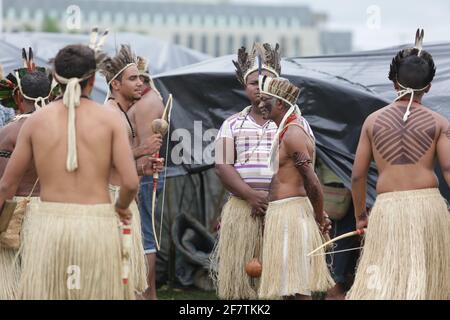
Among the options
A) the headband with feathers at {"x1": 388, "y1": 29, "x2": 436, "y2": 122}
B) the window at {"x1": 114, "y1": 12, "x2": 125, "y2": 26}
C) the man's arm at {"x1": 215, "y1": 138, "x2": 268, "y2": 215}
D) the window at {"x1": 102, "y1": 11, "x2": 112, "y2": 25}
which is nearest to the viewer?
the headband with feathers at {"x1": 388, "y1": 29, "x2": 436, "y2": 122}

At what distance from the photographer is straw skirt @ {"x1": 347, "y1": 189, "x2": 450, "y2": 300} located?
20.7 ft

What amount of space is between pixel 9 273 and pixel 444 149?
9.81 feet

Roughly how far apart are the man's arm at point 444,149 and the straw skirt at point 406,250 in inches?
5.9

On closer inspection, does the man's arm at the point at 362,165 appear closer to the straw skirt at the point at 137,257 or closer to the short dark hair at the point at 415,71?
the short dark hair at the point at 415,71

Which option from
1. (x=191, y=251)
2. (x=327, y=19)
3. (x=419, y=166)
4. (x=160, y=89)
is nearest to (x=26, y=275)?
(x=419, y=166)

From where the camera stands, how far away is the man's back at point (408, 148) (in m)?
6.52

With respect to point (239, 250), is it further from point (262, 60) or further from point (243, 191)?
point (262, 60)

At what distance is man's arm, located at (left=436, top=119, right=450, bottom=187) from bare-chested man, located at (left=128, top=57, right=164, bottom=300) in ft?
8.37

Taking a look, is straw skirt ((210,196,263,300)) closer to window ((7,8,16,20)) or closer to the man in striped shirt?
the man in striped shirt

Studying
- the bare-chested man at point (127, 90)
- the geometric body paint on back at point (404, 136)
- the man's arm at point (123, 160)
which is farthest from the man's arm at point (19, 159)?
the geometric body paint on back at point (404, 136)

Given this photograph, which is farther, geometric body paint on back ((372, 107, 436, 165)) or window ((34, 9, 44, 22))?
window ((34, 9, 44, 22))

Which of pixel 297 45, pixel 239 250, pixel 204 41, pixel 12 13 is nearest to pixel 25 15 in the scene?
pixel 12 13

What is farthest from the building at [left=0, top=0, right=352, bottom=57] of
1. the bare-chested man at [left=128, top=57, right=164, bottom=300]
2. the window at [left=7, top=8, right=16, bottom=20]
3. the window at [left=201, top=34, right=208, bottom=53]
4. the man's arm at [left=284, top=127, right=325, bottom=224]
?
the man's arm at [left=284, top=127, right=325, bottom=224]

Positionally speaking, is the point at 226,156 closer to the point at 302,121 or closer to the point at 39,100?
the point at 302,121
